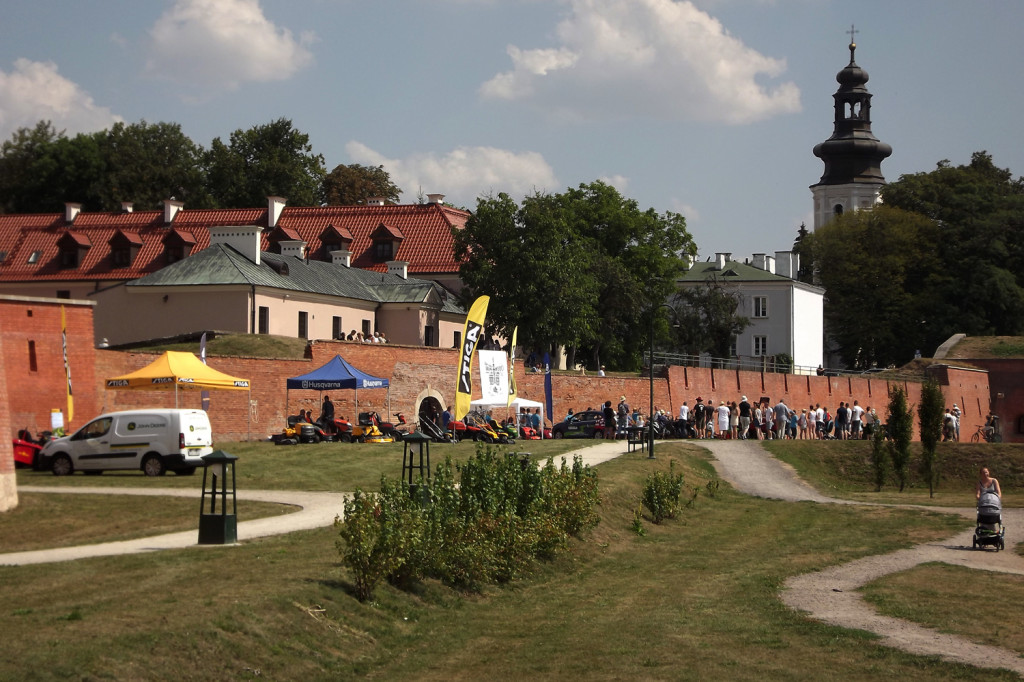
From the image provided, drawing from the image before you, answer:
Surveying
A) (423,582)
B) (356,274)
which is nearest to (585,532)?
(423,582)

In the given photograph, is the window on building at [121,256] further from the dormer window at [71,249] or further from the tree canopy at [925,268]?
the tree canopy at [925,268]

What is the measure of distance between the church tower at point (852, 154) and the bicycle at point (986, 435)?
134 ft

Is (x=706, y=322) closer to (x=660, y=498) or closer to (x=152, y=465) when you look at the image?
(x=660, y=498)

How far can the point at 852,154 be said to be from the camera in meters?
111

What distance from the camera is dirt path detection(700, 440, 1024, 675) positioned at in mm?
13984

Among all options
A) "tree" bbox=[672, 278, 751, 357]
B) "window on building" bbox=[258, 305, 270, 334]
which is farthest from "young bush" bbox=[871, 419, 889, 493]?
"tree" bbox=[672, 278, 751, 357]

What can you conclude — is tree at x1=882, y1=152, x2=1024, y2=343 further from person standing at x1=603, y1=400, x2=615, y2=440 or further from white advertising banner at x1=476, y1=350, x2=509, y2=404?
white advertising banner at x1=476, y1=350, x2=509, y2=404

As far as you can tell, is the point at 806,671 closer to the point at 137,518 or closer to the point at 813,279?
the point at 137,518

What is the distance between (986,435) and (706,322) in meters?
17.8

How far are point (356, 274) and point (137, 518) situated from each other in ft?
142

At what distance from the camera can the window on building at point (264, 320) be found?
174ft

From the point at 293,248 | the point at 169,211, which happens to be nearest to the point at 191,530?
the point at 293,248

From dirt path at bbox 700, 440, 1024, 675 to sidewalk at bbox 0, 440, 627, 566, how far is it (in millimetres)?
6574

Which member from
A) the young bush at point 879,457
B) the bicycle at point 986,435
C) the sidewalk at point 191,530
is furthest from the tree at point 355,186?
the sidewalk at point 191,530
